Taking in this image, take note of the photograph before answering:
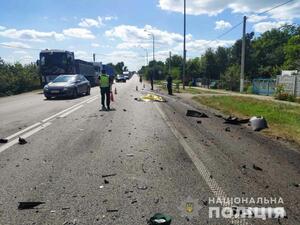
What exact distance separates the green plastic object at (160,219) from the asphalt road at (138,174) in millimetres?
79

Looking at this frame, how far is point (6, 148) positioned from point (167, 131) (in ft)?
13.9

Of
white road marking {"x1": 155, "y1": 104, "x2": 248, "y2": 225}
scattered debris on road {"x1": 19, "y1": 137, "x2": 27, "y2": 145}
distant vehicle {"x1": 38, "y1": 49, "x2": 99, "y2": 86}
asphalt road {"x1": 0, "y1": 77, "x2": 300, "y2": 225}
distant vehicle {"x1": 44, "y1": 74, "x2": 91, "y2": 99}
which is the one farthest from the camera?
distant vehicle {"x1": 38, "y1": 49, "x2": 99, "y2": 86}

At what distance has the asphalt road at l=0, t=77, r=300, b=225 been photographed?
4238mm

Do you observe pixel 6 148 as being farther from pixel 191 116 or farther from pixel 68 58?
pixel 68 58

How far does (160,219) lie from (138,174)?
189cm

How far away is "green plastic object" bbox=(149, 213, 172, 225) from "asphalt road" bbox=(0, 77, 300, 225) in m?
0.08

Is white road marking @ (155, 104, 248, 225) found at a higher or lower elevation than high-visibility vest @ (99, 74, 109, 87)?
lower

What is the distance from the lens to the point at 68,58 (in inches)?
1346

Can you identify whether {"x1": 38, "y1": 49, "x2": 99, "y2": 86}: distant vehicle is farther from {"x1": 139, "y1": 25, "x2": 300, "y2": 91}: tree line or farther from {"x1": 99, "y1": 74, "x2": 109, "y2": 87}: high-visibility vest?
{"x1": 139, "y1": 25, "x2": 300, "y2": 91}: tree line

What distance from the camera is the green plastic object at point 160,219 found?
12.7 ft

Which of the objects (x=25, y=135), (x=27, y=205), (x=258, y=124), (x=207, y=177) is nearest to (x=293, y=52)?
(x=258, y=124)

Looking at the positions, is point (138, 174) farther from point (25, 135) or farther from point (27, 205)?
point (25, 135)

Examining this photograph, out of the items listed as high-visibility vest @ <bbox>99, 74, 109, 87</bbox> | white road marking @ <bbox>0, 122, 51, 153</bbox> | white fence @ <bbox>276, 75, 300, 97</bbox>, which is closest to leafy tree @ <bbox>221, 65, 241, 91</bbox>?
white fence @ <bbox>276, 75, 300, 97</bbox>

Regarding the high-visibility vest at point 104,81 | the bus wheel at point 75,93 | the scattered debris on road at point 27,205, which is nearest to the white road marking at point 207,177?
the scattered debris on road at point 27,205
